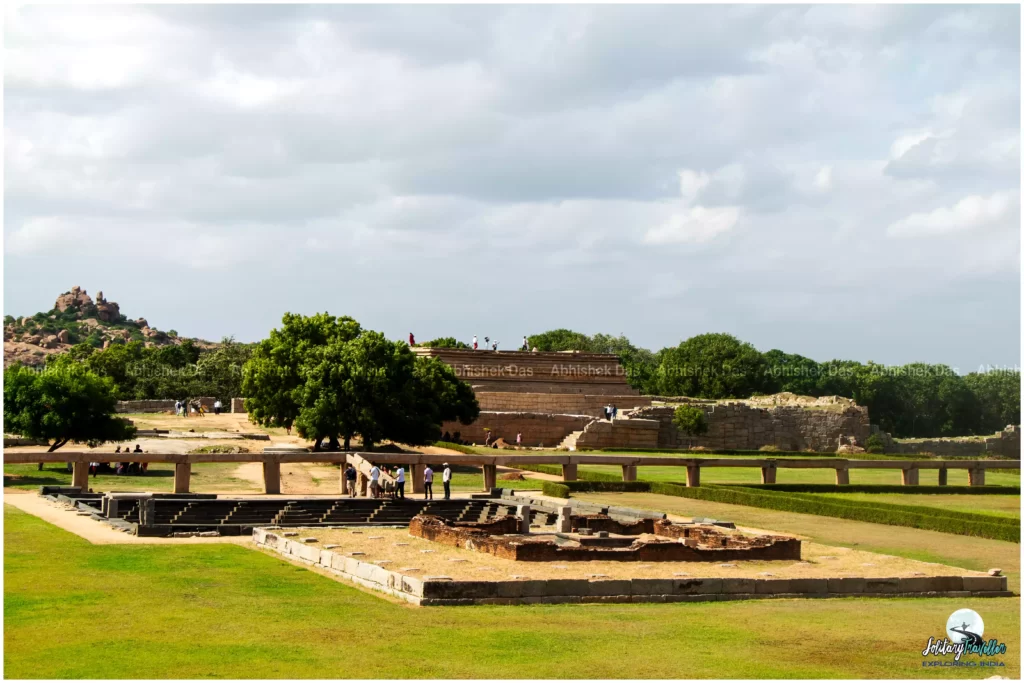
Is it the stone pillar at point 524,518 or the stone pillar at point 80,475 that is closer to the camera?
the stone pillar at point 524,518

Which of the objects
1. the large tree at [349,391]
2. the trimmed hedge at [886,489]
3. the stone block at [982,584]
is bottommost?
the stone block at [982,584]

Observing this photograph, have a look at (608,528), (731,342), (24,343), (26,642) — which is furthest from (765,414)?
(24,343)

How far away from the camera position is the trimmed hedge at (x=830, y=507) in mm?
27297

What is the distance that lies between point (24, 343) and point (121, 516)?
5164 inches

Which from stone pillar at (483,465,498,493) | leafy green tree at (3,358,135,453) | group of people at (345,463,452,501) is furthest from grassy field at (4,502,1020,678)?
leafy green tree at (3,358,135,453)

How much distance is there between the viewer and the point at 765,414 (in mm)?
67125

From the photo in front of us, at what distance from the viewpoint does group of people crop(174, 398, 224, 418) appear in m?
64.3

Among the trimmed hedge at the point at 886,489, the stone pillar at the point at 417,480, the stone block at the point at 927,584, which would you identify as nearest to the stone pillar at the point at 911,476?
the trimmed hedge at the point at 886,489

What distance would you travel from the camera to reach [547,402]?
68062 millimetres

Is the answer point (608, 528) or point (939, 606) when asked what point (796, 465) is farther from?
point (939, 606)

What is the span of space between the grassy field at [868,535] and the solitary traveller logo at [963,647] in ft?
17.4

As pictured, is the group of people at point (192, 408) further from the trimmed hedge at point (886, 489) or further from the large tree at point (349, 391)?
the trimmed hedge at point (886, 489)

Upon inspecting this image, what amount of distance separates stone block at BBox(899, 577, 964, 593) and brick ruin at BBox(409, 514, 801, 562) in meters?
3.14

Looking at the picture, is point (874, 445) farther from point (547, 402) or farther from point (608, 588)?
point (608, 588)
